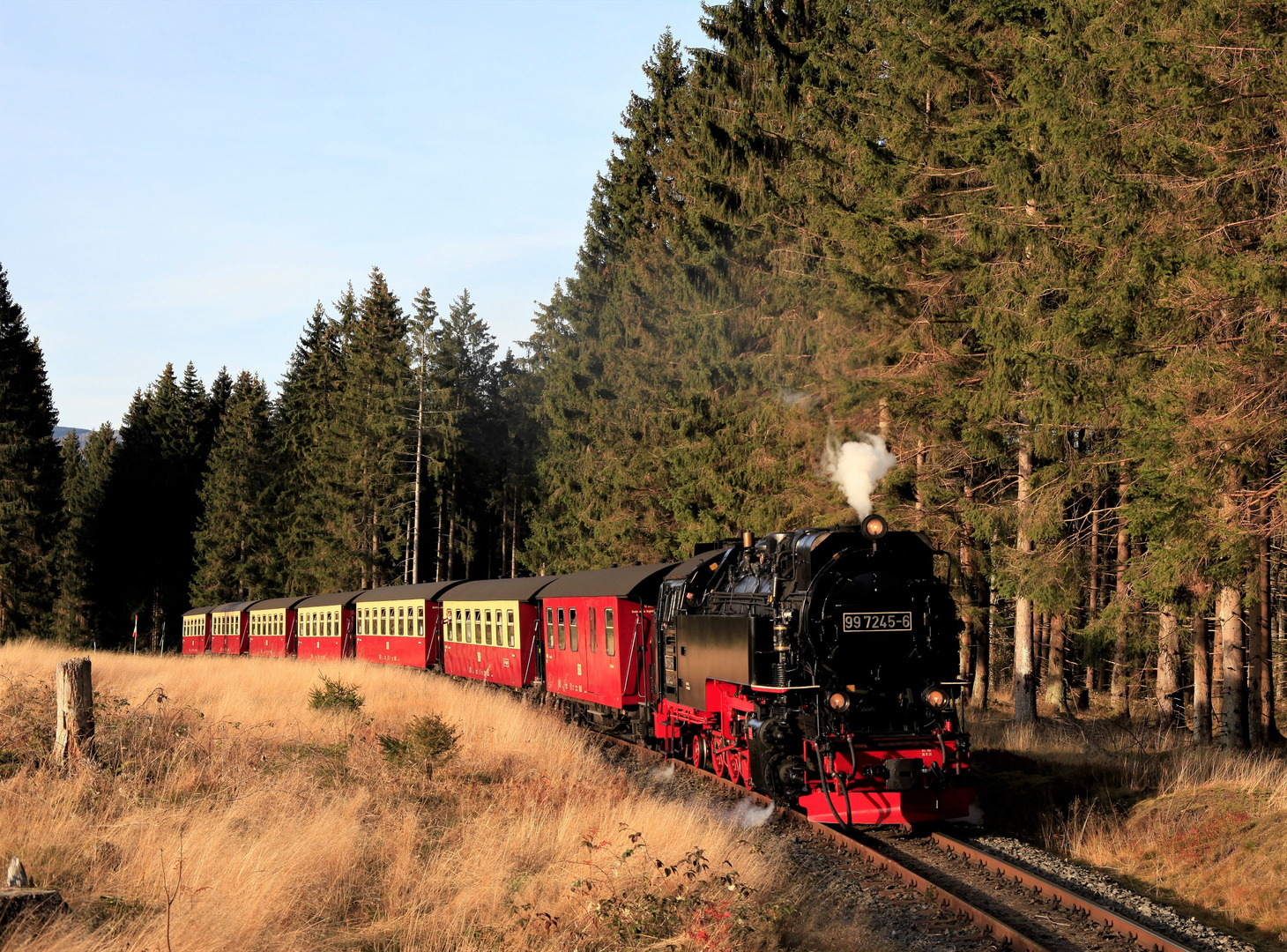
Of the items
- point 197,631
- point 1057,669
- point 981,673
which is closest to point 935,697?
point 1057,669

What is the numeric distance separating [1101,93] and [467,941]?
1273 centimetres

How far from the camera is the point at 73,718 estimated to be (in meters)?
9.59

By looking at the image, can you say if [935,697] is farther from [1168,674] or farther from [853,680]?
[1168,674]

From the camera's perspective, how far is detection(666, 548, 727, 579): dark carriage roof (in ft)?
44.4

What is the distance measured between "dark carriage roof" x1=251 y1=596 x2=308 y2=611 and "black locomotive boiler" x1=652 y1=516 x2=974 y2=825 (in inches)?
1194

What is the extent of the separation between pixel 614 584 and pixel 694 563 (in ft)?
9.98

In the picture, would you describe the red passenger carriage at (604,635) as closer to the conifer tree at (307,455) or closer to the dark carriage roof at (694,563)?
the dark carriage roof at (694,563)

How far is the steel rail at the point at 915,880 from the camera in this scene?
7.06m

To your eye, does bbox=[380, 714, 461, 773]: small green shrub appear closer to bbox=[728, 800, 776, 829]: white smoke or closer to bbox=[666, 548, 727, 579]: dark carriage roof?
bbox=[728, 800, 776, 829]: white smoke

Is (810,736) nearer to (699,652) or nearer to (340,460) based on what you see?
(699,652)

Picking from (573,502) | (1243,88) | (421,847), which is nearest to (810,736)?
(421,847)

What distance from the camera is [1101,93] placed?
13383 mm

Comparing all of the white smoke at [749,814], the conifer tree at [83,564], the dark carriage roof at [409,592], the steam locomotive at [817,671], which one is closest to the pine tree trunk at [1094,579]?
the steam locomotive at [817,671]

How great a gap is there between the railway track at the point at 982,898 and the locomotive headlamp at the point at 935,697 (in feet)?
4.14
